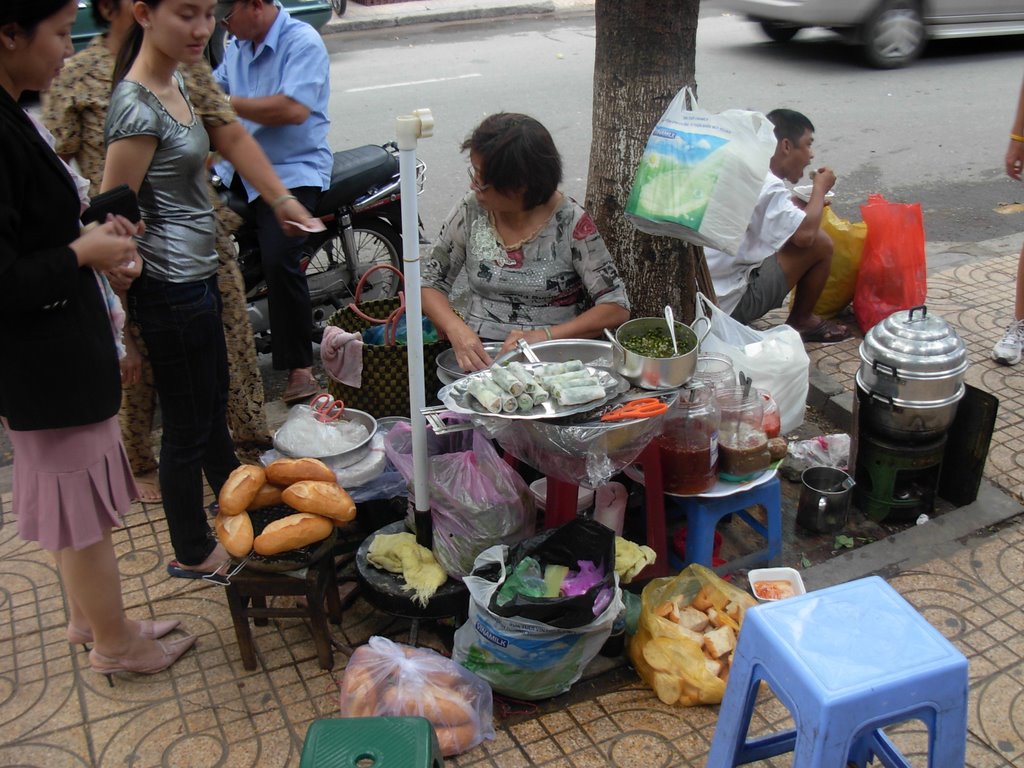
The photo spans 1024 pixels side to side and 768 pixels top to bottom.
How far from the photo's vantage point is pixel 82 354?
2275 mm

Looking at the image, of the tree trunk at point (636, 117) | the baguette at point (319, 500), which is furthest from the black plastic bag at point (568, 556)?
the tree trunk at point (636, 117)

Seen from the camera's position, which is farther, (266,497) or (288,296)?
(288,296)

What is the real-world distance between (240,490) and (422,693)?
30.5 inches

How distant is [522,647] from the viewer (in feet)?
8.29

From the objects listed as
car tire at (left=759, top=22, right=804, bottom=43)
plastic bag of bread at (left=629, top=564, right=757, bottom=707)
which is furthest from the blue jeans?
car tire at (left=759, top=22, right=804, bottom=43)

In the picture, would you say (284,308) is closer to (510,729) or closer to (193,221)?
(193,221)

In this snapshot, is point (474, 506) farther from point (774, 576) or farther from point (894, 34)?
point (894, 34)

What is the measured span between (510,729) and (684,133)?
1962mm

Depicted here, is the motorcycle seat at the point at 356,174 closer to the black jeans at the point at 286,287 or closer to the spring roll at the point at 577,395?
the black jeans at the point at 286,287

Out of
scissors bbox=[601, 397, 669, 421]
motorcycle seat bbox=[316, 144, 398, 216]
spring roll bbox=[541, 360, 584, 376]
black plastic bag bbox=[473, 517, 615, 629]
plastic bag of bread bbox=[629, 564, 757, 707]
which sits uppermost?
motorcycle seat bbox=[316, 144, 398, 216]

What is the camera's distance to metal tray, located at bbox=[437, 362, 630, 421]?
8.45ft

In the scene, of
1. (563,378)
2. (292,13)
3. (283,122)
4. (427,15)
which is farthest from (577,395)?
(427,15)

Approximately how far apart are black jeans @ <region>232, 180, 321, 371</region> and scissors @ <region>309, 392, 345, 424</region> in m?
0.69

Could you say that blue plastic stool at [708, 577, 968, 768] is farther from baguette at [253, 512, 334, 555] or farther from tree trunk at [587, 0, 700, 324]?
tree trunk at [587, 0, 700, 324]
